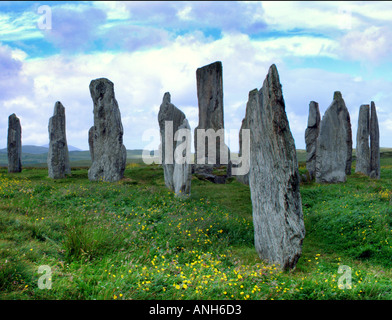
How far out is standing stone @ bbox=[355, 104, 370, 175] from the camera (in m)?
26.9

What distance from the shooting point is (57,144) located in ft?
77.8

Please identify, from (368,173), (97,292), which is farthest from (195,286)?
(368,173)

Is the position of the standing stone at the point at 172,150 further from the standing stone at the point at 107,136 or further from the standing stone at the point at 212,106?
the standing stone at the point at 212,106

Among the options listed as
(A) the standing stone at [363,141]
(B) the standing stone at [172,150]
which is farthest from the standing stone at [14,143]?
(A) the standing stone at [363,141]

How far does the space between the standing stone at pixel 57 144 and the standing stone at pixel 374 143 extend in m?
22.8

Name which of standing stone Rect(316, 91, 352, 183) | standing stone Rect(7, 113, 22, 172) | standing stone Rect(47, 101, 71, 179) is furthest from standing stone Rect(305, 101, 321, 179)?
standing stone Rect(7, 113, 22, 172)

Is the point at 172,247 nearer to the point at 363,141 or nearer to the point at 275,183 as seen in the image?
the point at 275,183

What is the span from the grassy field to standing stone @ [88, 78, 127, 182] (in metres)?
4.75

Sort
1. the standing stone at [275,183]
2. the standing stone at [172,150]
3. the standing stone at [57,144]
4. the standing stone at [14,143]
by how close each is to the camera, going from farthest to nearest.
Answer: the standing stone at [14,143], the standing stone at [57,144], the standing stone at [172,150], the standing stone at [275,183]

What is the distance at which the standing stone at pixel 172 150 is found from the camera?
1570 cm

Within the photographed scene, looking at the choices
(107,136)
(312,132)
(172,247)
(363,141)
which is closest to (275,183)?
(172,247)

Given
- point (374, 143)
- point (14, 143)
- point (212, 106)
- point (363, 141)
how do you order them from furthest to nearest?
1. point (14, 143)
2. point (363, 141)
3. point (374, 143)
4. point (212, 106)

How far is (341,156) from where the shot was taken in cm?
2170

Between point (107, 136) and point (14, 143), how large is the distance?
10.7m
